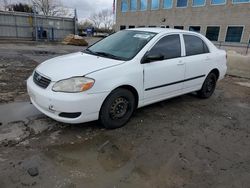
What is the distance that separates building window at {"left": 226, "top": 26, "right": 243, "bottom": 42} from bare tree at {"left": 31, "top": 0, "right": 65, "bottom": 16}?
3286 centimetres

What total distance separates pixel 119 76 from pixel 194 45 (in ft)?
7.69

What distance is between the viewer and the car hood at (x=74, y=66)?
2963mm

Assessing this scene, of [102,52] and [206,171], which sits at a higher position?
[102,52]

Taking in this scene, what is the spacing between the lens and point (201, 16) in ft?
76.6

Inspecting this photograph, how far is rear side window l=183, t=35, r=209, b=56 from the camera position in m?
4.41

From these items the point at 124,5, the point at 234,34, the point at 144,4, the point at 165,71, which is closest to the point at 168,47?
the point at 165,71

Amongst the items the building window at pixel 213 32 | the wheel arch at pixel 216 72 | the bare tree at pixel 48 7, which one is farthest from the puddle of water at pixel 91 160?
the bare tree at pixel 48 7

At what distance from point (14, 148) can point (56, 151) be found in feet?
1.83

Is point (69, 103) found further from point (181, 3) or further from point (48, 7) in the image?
point (48, 7)

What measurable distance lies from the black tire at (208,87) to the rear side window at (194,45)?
2.26 ft

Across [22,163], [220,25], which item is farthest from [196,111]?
[220,25]

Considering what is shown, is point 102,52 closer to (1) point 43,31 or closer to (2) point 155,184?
(2) point 155,184

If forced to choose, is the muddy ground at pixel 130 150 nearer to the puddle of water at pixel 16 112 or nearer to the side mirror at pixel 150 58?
the puddle of water at pixel 16 112

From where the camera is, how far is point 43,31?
20.1 m
